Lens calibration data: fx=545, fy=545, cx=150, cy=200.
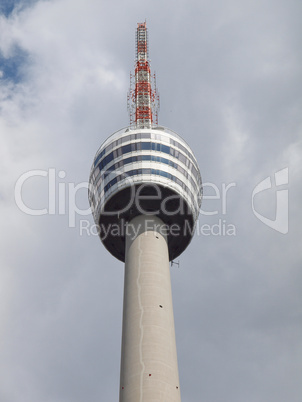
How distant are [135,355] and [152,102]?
1739 inches

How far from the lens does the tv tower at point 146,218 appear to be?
2256 inches

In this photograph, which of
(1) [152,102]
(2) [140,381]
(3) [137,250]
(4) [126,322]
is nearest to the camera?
(2) [140,381]

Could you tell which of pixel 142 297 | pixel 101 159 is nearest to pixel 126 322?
pixel 142 297

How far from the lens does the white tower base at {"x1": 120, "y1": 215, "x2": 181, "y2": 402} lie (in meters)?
53.7

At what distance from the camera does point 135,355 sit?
2200 inches

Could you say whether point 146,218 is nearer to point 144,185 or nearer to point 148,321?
point 144,185

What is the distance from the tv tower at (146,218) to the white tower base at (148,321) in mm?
105

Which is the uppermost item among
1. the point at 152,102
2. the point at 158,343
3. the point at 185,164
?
the point at 152,102

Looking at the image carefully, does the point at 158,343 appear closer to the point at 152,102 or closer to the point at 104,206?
the point at 104,206

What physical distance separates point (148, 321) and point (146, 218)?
1549 cm

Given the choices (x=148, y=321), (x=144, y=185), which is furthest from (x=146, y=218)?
(x=148, y=321)

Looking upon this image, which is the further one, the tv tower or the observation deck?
the observation deck

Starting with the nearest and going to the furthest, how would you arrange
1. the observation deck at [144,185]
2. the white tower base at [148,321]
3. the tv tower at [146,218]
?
the white tower base at [148,321], the tv tower at [146,218], the observation deck at [144,185]

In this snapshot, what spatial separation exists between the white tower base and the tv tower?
0.35 feet
